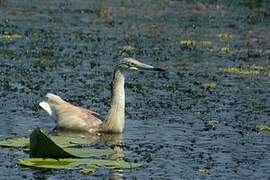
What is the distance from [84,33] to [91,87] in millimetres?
11046

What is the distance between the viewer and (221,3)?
49594mm

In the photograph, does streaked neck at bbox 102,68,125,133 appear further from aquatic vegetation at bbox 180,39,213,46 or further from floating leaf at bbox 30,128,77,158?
aquatic vegetation at bbox 180,39,213,46

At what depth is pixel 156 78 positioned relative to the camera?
93.2 ft

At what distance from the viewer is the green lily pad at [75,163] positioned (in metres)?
17.4

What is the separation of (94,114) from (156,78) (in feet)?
23.5

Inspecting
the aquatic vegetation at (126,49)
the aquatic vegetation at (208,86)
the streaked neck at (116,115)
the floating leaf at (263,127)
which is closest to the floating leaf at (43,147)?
the streaked neck at (116,115)

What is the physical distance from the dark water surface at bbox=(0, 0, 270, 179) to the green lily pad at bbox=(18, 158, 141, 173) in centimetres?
19

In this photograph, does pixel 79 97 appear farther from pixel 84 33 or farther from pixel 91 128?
pixel 84 33

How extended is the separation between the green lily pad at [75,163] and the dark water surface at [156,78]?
0.19 meters

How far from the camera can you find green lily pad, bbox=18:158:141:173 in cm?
1736

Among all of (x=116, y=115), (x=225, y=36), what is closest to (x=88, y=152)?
(x=116, y=115)

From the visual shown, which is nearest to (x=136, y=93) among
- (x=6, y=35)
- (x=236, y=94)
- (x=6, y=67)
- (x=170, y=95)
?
(x=170, y=95)

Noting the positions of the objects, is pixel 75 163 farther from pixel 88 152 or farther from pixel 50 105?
pixel 50 105

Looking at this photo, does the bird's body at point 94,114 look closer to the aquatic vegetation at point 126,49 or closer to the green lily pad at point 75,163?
the green lily pad at point 75,163
